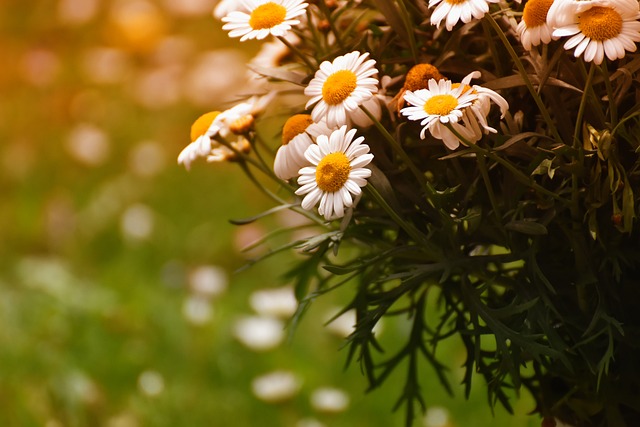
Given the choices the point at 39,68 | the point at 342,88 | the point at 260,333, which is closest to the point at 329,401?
the point at 260,333

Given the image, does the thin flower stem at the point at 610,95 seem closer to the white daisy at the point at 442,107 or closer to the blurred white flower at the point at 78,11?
the white daisy at the point at 442,107

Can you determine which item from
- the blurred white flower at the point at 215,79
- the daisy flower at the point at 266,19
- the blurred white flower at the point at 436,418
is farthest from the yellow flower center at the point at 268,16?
the blurred white flower at the point at 215,79

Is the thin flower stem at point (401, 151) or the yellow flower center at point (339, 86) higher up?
the yellow flower center at point (339, 86)

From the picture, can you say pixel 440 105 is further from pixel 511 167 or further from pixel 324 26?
pixel 324 26

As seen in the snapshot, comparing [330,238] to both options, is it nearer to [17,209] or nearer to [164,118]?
[17,209]

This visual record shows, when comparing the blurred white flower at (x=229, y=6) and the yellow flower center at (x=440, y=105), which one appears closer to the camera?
the yellow flower center at (x=440, y=105)

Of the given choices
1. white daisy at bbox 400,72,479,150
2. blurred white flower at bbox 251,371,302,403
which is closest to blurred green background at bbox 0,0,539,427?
blurred white flower at bbox 251,371,302,403

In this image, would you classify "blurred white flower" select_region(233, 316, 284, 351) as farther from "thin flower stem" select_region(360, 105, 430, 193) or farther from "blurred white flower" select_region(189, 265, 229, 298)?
"thin flower stem" select_region(360, 105, 430, 193)
